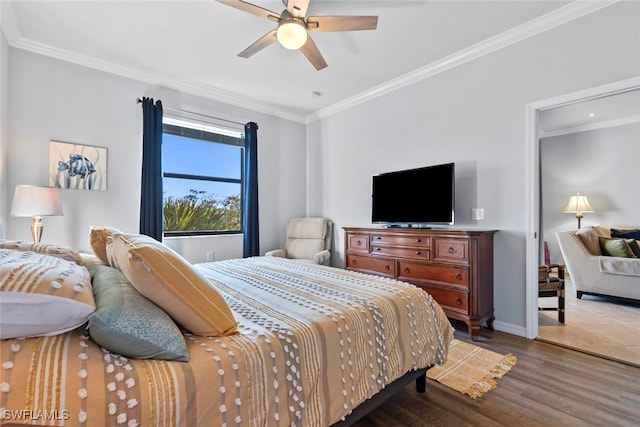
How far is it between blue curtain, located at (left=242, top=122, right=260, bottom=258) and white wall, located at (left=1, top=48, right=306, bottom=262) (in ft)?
0.81

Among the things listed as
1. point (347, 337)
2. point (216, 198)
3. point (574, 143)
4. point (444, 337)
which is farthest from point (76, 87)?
point (574, 143)

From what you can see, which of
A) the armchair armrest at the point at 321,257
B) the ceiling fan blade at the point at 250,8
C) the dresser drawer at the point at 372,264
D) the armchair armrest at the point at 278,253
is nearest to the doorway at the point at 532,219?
the dresser drawer at the point at 372,264

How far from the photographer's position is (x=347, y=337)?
128 centimetres

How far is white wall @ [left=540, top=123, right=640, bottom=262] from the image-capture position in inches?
187

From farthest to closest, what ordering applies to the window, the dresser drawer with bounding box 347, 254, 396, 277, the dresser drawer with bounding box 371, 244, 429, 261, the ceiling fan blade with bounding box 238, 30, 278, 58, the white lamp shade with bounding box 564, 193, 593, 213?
the white lamp shade with bounding box 564, 193, 593, 213
the window
the dresser drawer with bounding box 347, 254, 396, 277
the dresser drawer with bounding box 371, 244, 429, 261
the ceiling fan blade with bounding box 238, 30, 278, 58

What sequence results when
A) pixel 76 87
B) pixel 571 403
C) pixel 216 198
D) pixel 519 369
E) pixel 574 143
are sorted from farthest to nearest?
pixel 574 143 < pixel 216 198 < pixel 76 87 < pixel 519 369 < pixel 571 403

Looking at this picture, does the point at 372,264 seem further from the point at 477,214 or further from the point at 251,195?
the point at 251,195

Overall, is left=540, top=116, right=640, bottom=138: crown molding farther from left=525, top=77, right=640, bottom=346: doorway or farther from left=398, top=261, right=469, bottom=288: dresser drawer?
left=398, top=261, right=469, bottom=288: dresser drawer

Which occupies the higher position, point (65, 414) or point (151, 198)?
point (151, 198)

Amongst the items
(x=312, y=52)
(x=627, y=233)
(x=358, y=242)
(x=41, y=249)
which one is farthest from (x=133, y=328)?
(x=627, y=233)

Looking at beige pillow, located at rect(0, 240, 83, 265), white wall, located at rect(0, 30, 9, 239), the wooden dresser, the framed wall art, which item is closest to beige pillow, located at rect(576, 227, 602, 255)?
the wooden dresser

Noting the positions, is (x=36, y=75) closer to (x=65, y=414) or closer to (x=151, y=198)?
(x=151, y=198)

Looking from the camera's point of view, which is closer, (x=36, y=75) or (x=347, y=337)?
(x=347, y=337)

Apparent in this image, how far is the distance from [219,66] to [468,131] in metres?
2.80
